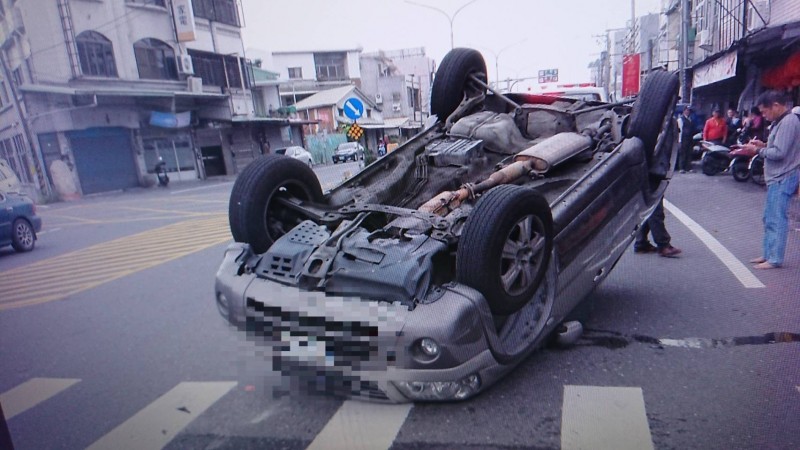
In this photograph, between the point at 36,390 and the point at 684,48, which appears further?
the point at 684,48

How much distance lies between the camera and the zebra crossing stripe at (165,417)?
8.00ft

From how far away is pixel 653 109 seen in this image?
150 inches

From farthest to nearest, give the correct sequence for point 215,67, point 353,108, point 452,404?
1. point 353,108
2. point 215,67
3. point 452,404

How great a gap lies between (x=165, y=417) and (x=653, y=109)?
13.0 feet

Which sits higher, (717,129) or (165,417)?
(717,129)

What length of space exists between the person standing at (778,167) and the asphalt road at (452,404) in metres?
0.24

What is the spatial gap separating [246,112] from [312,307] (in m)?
15.2

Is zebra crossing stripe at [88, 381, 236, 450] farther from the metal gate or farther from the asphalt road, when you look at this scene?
the metal gate

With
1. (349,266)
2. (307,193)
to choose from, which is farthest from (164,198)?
(349,266)

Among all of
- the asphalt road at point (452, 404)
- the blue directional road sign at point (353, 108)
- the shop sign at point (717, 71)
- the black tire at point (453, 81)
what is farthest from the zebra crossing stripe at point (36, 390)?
the shop sign at point (717, 71)

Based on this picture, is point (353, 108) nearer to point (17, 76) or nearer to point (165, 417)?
point (165, 417)

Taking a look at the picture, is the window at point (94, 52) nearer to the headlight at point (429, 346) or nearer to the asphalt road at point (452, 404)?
the asphalt road at point (452, 404)

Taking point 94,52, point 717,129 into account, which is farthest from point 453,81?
point 717,129

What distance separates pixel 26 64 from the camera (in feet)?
5.12
